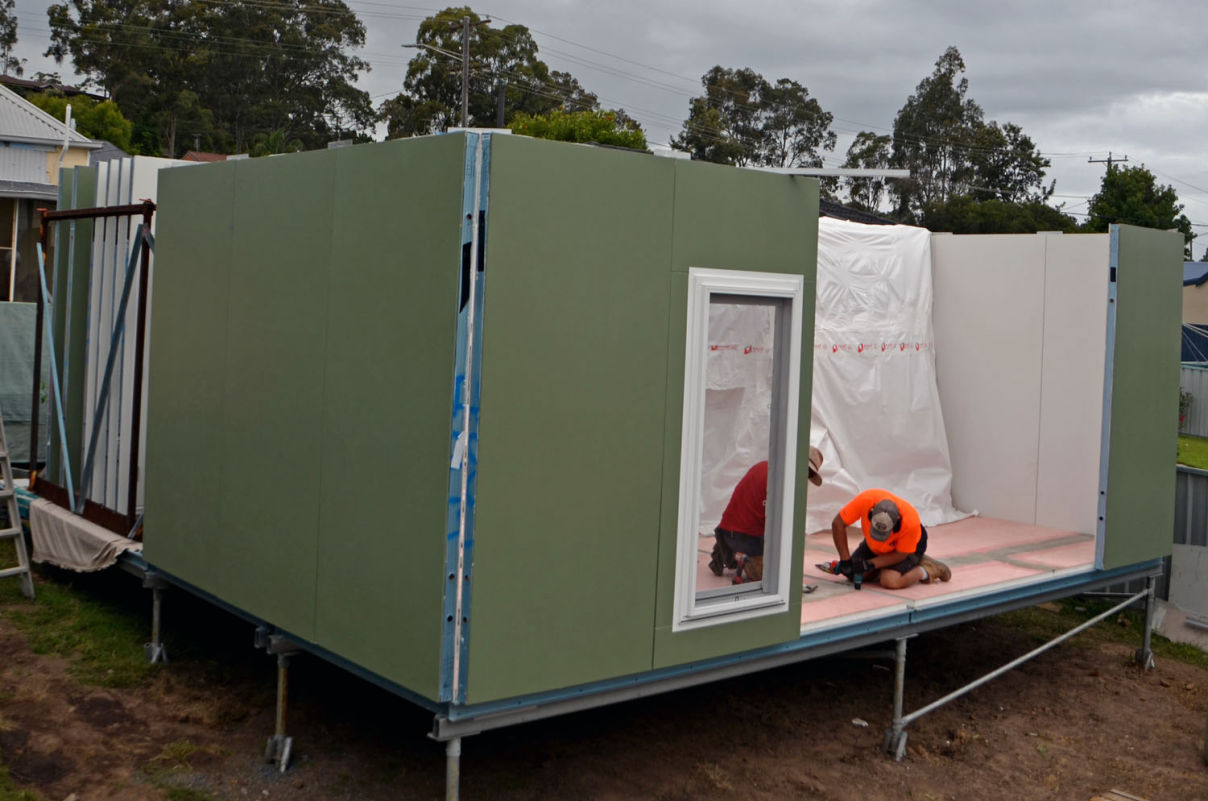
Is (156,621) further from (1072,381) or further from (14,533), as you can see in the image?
(1072,381)

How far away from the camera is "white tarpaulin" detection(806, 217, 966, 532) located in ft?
29.9

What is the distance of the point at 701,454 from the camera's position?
5.28 meters

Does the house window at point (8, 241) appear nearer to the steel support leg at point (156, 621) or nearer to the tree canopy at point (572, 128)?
the steel support leg at point (156, 621)

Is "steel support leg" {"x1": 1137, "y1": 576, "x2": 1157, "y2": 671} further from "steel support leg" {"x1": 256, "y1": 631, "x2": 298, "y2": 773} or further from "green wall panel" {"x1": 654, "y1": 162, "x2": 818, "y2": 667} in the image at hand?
"steel support leg" {"x1": 256, "y1": 631, "x2": 298, "y2": 773}

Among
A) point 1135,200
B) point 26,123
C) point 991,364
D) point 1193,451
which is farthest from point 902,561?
point 1135,200

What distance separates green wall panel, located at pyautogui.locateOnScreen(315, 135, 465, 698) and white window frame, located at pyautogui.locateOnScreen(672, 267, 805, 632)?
1.17 metres

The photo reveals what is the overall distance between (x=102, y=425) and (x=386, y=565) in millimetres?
3881

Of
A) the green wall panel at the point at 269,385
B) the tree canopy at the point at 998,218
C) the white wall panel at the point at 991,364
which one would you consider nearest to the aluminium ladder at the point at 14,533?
the green wall panel at the point at 269,385

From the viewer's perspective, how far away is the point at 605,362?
4930mm

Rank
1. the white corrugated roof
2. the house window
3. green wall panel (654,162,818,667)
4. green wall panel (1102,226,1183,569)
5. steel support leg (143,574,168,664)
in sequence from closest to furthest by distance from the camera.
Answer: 1. green wall panel (654,162,818,667)
2. steel support leg (143,574,168,664)
3. green wall panel (1102,226,1183,569)
4. the house window
5. the white corrugated roof

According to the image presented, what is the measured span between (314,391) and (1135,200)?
3971cm

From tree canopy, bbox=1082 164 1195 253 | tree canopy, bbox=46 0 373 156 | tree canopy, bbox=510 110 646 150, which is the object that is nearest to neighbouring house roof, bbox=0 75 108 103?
tree canopy, bbox=46 0 373 156

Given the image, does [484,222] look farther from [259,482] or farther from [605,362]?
[259,482]

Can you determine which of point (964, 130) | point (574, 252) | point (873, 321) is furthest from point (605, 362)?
point (964, 130)
